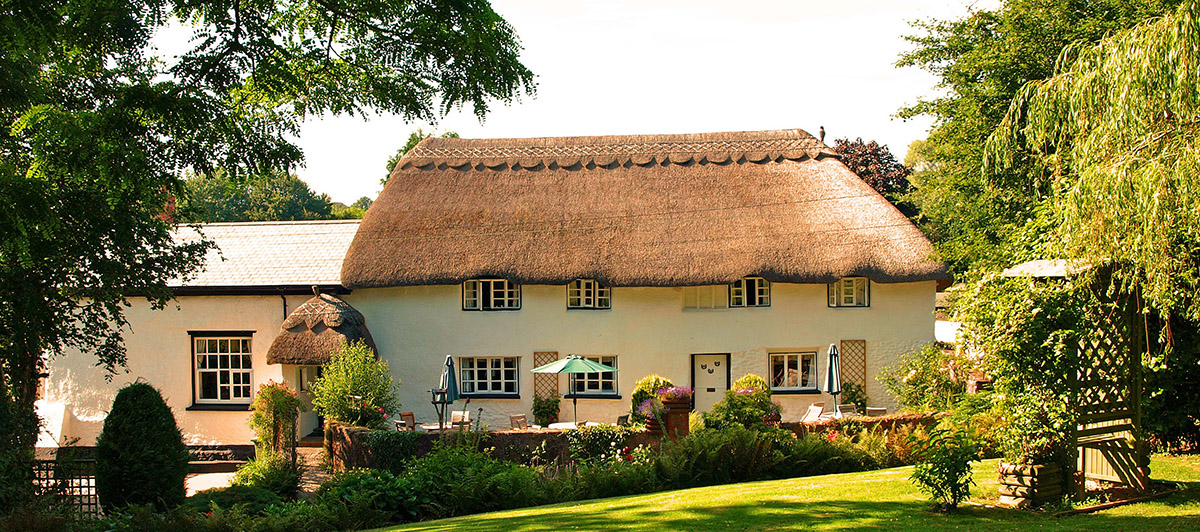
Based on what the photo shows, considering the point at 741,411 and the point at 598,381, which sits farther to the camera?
the point at 598,381

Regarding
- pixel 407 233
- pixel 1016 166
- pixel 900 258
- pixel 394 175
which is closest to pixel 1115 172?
pixel 1016 166

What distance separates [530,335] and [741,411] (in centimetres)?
772

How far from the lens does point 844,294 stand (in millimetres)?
20406

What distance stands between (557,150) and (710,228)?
17.0 feet

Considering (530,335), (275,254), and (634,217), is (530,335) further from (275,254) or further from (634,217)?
(275,254)

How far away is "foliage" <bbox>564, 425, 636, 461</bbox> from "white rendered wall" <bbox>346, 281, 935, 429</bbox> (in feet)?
20.5

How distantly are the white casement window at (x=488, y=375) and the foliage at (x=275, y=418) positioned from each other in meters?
4.45

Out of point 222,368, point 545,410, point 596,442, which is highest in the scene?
→ point 222,368

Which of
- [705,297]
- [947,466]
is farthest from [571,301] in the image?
[947,466]

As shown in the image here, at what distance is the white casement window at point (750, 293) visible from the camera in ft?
67.2

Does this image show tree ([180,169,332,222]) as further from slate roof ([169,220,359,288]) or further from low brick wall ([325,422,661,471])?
low brick wall ([325,422,661,471])

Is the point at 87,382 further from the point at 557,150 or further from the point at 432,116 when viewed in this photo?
the point at 432,116

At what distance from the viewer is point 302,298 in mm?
19859

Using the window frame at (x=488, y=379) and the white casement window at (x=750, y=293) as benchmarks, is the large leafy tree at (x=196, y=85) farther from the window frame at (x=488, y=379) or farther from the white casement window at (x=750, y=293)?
the white casement window at (x=750, y=293)
